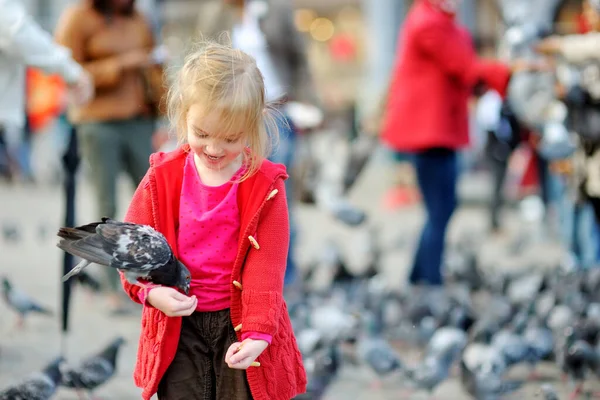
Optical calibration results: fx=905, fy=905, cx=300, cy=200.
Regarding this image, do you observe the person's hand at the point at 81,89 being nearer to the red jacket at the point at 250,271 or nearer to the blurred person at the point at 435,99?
the red jacket at the point at 250,271

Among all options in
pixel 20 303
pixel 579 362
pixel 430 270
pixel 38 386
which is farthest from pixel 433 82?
pixel 38 386

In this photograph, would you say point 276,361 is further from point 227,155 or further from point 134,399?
point 134,399

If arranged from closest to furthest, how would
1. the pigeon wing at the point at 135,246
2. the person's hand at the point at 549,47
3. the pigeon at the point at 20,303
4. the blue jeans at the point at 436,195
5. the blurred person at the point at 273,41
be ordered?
the pigeon wing at the point at 135,246 < the pigeon at the point at 20,303 < the person's hand at the point at 549,47 < the blue jeans at the point at 436,195 < the blurred person at the point at 273,41

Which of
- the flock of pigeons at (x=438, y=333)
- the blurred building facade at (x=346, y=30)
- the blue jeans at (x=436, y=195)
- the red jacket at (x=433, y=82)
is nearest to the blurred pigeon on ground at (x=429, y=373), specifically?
the flock of pigeons at (x=438, y=333)

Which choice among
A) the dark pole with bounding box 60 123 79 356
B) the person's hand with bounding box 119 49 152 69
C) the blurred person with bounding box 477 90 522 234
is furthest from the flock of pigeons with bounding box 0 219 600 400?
the blurred person with bounding box 477 90 522 234

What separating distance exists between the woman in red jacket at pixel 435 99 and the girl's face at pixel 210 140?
3293mm

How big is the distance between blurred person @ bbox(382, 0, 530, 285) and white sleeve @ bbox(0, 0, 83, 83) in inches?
93.5

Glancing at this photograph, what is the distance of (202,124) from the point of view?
2494mm

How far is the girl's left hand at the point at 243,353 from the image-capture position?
251 cm

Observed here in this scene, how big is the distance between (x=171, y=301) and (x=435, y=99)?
3.66 m

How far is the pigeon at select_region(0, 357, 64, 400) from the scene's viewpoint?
3533mm

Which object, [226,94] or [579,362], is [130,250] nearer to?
[226,94]

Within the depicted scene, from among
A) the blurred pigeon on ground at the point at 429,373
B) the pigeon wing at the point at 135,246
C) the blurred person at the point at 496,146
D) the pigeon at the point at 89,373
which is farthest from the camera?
the blurred person at the point at 496,146

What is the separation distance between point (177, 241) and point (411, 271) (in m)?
3.84
